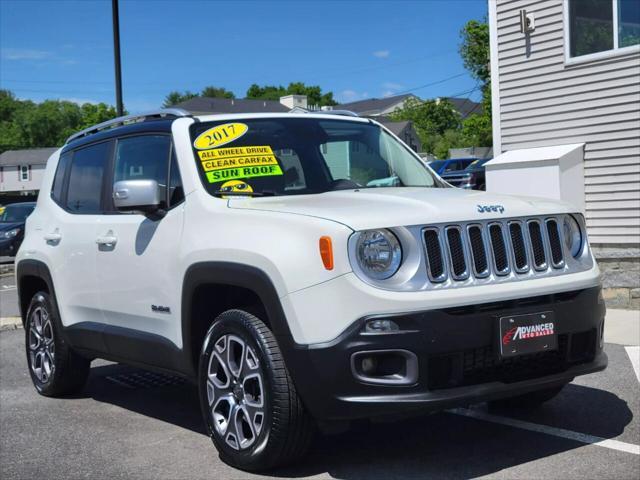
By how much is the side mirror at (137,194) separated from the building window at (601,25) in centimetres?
862

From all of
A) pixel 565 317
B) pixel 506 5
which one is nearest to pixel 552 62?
pixel 506 5

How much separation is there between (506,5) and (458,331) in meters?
10.2

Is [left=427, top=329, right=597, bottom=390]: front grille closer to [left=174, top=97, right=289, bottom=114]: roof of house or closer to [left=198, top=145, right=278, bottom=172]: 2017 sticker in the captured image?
[left=198, top=145, right=278, bottom=172]: 2017 sticker

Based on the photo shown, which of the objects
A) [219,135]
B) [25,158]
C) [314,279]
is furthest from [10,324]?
[25,158]

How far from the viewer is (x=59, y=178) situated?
22.0ft

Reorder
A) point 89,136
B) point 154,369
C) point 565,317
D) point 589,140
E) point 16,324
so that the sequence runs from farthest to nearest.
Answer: point 589,140
point 16,324
point 89,136
point 154,369
point 565,317

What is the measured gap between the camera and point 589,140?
39.7 feet

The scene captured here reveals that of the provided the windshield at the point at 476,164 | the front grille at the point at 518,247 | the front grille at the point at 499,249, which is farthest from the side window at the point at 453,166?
the front grille at the point at 499,249

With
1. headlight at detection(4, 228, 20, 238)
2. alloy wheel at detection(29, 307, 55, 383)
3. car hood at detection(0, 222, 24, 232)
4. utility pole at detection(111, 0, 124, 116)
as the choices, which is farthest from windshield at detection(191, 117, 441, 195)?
car hood at detection(0, 222, 24, 232)

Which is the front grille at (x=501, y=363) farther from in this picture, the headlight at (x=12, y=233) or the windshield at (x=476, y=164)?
the windshield at (x=476, y=164)

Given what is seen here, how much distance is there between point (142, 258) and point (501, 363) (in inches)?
88.8

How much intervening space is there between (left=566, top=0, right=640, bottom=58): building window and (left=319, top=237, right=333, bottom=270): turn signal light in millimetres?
9002

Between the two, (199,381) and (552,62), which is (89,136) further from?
(552,62)

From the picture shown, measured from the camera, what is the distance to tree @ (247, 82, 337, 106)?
130 m
